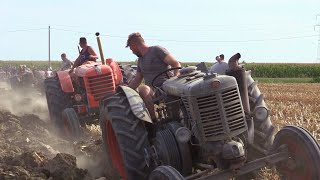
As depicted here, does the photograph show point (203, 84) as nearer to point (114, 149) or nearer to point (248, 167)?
point (248, 167)

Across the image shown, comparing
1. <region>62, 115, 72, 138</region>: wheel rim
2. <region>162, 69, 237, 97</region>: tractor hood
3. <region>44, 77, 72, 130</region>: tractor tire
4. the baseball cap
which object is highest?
the baseball cap

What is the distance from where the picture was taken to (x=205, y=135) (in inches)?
170

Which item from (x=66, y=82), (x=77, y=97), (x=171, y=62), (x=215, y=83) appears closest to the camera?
(x=215, y=83)

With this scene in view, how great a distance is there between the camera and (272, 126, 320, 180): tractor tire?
4270 millimetres

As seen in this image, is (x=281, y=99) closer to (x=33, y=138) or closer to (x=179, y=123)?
(x=33, y=138)

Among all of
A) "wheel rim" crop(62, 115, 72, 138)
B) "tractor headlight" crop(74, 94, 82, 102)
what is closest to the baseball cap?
"wheel rim" crop(62, 115, 72, 138)

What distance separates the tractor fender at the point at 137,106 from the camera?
4.73 meters

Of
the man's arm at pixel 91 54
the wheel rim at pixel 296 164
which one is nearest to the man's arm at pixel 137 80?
the wheel rim at pixel 296 164

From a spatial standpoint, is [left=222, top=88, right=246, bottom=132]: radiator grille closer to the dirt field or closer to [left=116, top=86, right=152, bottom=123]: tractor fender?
[left=116, top=86, right=152, bottom=123]: tractor fender

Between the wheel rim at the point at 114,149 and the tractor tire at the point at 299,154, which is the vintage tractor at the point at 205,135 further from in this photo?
the wheel rim at the point at 114,149

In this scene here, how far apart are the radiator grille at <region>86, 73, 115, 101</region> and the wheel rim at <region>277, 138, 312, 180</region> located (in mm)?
4516

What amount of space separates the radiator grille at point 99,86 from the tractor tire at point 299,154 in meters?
4.40

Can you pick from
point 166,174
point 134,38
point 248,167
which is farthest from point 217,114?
point 134,38

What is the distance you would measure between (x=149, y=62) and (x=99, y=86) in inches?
123
